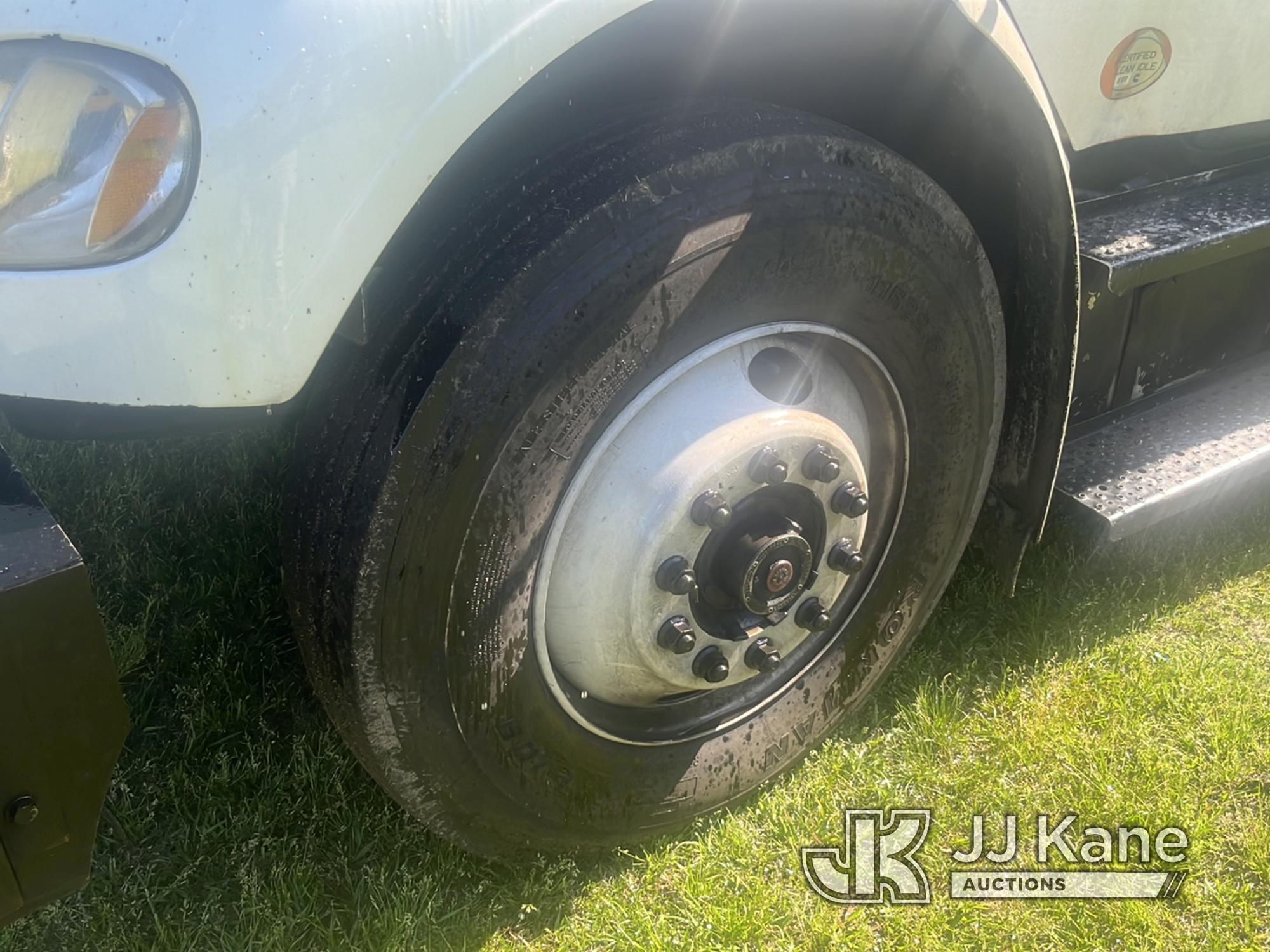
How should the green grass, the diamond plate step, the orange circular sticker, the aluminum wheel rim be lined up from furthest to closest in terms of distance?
the diamond plate step
the orange circular sticker
the green grass
the aluminum wheel rim

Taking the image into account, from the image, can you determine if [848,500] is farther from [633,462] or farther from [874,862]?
[874,862]

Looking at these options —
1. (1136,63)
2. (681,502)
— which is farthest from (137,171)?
(1136,63)

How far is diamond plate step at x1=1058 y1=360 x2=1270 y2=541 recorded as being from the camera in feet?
7.34

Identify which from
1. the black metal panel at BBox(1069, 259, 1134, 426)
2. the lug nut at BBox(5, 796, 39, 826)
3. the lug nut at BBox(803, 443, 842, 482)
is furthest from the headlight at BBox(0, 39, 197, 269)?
the black metal panel at BBox(1069, 259, 1134, 426)

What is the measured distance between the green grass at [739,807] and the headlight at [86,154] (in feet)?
3.86

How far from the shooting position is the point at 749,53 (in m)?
1.68

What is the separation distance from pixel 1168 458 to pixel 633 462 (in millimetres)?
1413

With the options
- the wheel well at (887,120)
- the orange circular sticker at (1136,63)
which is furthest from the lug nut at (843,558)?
the orange circular sticker at (1136,63)

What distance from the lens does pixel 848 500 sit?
1812 millimetres

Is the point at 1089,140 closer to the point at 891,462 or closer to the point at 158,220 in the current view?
the point at 891,462

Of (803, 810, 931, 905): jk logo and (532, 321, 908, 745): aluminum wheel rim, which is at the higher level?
(532, 321, 908, 745): aluminum wheel rim

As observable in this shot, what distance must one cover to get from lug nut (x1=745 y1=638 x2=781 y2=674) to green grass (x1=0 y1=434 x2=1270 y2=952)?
380 millimetres

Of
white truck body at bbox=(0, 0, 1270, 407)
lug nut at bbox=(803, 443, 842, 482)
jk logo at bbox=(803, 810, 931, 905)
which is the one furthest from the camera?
jk logo at bbox=(803, 810, 931, 905)

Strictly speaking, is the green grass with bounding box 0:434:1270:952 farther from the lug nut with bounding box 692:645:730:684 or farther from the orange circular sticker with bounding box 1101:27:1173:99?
the orange circular sticker with bounding box 1101:27:1173:99
